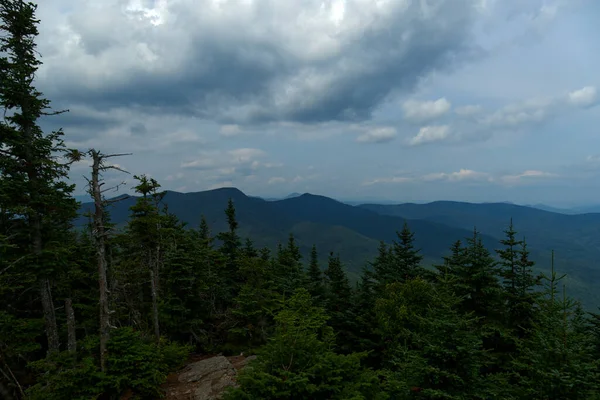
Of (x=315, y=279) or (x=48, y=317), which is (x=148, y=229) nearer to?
(x=48, y=317)

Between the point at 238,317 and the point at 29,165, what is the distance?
59.1ft

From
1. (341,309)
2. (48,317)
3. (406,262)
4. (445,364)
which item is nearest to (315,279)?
(341,309)

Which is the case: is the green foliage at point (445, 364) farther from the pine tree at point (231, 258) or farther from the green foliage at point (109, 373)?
the pine tree at point (231, 258)

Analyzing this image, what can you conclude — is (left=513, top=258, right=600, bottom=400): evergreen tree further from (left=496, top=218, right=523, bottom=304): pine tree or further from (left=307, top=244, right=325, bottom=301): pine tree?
(left=307, top=244, right=325, bottom=301): pine tree

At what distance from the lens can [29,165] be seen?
15875mm

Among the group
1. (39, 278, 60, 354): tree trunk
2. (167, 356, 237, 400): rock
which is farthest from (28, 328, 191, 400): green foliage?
(39, 278, 60, 354): tree trunk

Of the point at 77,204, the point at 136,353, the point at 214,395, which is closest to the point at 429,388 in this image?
the point at 214,395

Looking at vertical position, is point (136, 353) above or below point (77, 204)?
below

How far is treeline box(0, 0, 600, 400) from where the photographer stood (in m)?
9.64

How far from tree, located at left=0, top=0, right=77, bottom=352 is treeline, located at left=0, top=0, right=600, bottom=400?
0.07m

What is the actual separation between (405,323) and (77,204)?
21.8 m

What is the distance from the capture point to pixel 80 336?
25.1 m

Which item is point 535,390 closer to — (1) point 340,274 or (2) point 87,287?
(1) point 340,274

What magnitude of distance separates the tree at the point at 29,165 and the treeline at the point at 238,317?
68 mm
